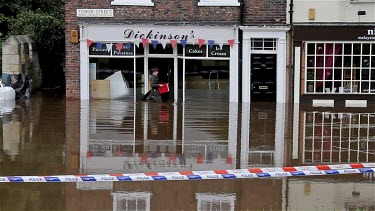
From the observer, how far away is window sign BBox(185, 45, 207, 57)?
2405cm

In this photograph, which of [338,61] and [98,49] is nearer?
[98,49]

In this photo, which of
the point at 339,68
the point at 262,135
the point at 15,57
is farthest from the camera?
the point at 15,57

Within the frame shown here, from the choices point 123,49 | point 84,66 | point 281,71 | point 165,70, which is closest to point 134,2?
point 123,49

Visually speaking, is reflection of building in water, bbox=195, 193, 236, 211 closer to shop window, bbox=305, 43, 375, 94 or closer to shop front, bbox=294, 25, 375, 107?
shop front, bbox=294, 25, 375, 107

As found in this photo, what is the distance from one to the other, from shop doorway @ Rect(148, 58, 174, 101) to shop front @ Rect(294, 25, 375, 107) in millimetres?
4481

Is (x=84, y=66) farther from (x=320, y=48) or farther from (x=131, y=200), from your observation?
(x=131, y=200)

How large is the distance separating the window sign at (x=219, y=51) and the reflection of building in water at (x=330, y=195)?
14.4 m

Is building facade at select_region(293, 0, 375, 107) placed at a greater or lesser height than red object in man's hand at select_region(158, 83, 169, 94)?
greater

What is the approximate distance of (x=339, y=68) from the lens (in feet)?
79.6

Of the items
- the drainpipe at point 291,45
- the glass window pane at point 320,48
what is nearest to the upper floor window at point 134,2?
the drainpipe at point 291,45

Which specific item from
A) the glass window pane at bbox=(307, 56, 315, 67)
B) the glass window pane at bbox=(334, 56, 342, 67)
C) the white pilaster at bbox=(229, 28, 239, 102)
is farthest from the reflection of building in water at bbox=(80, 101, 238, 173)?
the glass window pane at bbox=(334, 56, 342, 67)

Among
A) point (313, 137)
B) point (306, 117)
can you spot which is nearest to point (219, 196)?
point (313, 137)

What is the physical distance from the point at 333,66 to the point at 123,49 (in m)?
7.56

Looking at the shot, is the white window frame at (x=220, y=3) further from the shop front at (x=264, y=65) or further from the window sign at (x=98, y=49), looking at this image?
the window sign at (x=98, y=49)
